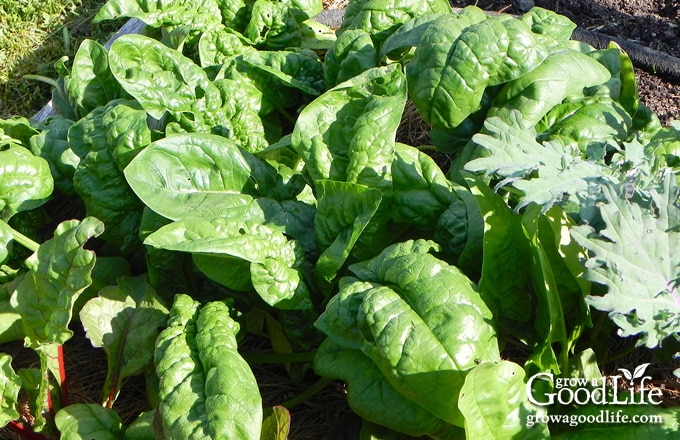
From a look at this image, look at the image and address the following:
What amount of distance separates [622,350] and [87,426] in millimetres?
1290

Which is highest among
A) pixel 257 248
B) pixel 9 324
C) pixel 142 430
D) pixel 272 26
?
pixel 272 26

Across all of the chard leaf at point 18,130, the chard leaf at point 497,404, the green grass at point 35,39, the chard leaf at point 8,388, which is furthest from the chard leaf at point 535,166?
the green grass at point 35,39

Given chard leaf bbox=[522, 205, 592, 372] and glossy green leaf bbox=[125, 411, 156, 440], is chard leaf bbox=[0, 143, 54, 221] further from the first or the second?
chard leaf bbox=[522, 205, 592, 372]

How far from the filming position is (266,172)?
209cm

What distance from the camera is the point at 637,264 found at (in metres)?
1.53

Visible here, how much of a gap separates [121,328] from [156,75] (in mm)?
723

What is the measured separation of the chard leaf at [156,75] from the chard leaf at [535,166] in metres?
0.89

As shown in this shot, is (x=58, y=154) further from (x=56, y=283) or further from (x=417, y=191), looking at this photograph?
(x=417, y=191)

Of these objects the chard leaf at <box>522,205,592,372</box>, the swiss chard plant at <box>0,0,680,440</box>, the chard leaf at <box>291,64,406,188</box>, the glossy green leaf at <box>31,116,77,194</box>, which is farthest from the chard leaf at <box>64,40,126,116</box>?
the chard leaf at <box>522,205,592,372</box>

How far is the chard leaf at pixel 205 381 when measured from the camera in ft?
5.01

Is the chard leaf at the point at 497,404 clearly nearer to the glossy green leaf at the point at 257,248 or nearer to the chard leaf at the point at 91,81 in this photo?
the glossy green leaf at the point at 257,248

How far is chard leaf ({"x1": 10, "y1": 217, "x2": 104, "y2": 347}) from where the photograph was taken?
177 cm

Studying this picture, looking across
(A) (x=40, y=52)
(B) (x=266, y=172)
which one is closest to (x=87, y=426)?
(B) (x=266, y=172)

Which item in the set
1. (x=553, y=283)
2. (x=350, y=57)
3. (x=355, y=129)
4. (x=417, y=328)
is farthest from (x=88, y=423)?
(x=350, y=57)
